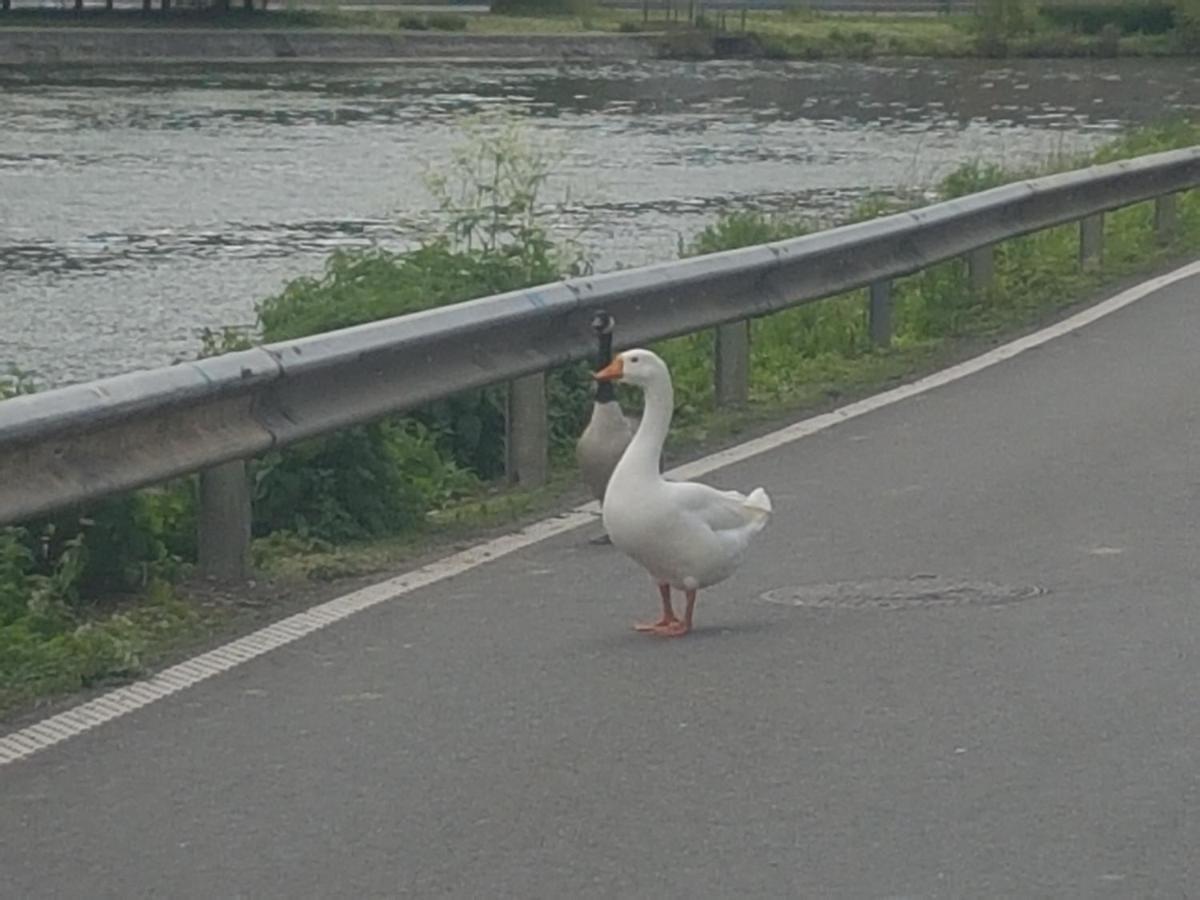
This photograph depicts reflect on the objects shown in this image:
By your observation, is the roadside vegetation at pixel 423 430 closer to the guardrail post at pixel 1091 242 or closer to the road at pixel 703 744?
the guardrail post at pixel 1091 242

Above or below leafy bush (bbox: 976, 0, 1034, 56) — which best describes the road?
above

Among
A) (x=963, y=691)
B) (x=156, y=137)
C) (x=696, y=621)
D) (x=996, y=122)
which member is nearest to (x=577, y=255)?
(x=696, y=621)

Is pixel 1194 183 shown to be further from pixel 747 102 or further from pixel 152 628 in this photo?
pixel 747 102

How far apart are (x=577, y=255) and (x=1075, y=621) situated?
8.49 meters

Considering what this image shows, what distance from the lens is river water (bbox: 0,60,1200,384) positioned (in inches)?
906

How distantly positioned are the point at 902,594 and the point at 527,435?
2.62 metres

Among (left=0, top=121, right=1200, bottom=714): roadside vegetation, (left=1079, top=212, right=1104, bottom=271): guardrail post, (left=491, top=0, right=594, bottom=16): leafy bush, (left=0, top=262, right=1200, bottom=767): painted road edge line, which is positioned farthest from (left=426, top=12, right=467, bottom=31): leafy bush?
(left=0, top=262, right=1200, bottom=767): painted road edge line

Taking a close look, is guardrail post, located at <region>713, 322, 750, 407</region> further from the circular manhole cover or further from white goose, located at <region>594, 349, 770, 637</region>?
white goose, located at <region>594, 349, 770, 637</region>

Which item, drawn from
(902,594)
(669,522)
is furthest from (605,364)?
(669,522)

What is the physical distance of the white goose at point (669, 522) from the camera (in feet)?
26.2

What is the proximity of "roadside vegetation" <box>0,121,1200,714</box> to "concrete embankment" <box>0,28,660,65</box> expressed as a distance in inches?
2028

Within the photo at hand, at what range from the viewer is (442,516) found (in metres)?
10.4

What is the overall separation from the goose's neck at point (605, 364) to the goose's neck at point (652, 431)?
2.66 ft

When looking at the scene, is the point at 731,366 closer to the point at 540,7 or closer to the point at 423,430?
the point at 423,430
